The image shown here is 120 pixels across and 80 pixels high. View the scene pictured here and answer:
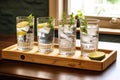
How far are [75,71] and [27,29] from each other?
1.11 feet

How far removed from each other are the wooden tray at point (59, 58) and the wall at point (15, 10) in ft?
4.09

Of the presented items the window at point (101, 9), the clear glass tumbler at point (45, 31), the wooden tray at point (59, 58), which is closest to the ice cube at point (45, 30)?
the clear glass tumbler at point (45, 31)

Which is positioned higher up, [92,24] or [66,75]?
[92,24]

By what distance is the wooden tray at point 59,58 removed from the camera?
1171 mm

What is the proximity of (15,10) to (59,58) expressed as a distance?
1597mm

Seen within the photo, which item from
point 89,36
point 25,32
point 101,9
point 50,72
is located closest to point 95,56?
point 89,36

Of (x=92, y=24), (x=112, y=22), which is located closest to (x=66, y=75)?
(x=92, y=24)

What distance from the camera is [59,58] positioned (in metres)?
1.23

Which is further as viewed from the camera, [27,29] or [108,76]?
[27,29]

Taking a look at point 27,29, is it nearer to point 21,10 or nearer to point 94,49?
point 94,49

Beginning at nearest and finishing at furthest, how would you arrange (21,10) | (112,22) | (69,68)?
(69,68) → (112,22) → (21,10)

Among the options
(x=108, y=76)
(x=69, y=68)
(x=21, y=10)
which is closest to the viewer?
(x=108, y=76)

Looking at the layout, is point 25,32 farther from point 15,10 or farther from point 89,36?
point 15,10

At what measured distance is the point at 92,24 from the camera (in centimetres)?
126
